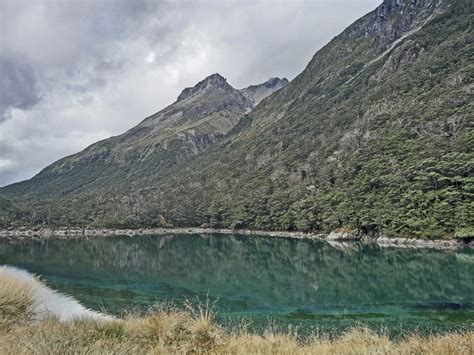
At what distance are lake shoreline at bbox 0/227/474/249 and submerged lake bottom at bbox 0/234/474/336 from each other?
18.4ft

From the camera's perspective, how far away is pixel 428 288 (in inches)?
1574

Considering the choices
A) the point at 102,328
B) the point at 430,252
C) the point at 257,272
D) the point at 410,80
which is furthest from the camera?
the point at 410,80

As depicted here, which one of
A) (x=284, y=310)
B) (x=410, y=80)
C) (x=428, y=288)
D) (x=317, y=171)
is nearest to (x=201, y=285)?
(x=284, y=310)

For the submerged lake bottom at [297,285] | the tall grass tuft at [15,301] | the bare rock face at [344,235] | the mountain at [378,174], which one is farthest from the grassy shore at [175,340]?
the bare rock face at [344,235]

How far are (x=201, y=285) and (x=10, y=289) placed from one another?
37.4m

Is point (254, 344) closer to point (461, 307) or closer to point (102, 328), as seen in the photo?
point (102, 328)

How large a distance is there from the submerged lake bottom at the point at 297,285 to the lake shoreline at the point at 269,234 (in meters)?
5.61

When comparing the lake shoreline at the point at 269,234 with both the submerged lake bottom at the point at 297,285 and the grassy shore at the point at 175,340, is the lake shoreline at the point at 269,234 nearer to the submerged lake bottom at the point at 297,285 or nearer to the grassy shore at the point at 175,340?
the submerged lake bottom at the point at 297,285

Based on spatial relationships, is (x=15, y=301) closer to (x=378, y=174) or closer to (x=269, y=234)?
(x=378, y=174)

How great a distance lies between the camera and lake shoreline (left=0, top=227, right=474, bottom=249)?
75.1 meters

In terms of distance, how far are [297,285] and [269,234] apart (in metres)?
81.3

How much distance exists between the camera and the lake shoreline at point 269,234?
246 ft

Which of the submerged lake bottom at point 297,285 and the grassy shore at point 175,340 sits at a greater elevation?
the grassy shore at point 175,340

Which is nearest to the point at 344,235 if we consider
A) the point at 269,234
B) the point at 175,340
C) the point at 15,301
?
the point at 269,234
